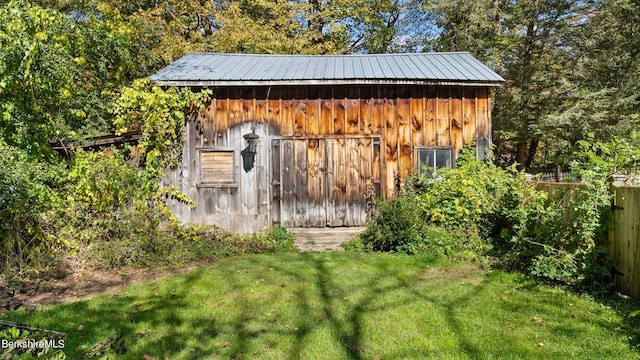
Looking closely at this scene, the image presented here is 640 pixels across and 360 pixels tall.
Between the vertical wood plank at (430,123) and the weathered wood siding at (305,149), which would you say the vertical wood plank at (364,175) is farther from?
the vertical wood plank at (430,123)

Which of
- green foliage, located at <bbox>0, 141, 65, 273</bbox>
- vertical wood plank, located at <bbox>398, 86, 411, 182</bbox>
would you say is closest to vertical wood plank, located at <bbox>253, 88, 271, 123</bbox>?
vertical wood plank, located at <bbox>398, 86, 411, 182</bbox>

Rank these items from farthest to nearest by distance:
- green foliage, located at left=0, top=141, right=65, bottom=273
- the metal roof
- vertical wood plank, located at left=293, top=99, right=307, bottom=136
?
1. vertical wood plank, located at left=293, top=99, right=307, bottom=136
2. the metal roof
3. green foliage, located at left=0, top=141, right=65, bottom=273

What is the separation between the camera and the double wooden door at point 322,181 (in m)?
8.64

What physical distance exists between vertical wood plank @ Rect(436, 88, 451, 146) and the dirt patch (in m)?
6.24

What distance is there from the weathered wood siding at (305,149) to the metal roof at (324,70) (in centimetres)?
33

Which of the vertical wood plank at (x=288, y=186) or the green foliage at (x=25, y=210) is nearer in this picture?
the green foliage at (x=25, y=210)

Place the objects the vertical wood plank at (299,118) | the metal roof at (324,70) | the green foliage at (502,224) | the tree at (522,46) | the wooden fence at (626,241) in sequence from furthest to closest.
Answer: the tree at (522,46) → the vertical wood plank at (299,118) → the metal roof at (324,70) → the green foliage at (502,224) → the wooden fence at (626,241)

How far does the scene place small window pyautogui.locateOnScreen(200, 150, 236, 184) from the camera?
8.60m

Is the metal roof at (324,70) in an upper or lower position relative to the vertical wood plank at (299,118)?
upper

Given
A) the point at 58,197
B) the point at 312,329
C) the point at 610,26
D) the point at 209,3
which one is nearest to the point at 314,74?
the point at 58,197

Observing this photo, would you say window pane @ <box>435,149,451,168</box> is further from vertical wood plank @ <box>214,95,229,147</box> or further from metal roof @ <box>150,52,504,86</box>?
vertical wood plank @ <box>214,95,229,147</box>

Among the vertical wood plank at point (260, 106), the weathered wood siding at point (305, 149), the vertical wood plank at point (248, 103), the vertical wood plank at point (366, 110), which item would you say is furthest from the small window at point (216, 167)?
the vertical wood plank at point (366, 110)

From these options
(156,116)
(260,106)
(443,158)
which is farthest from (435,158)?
(156,116)

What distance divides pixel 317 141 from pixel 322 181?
95 centimetres
